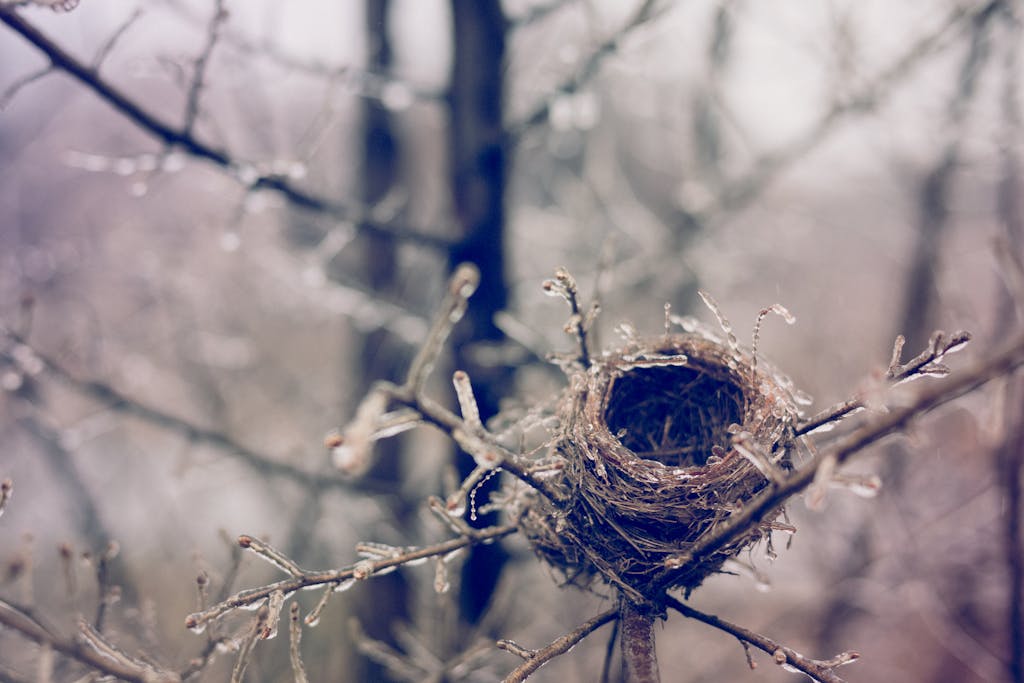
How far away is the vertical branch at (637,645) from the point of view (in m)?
1.44

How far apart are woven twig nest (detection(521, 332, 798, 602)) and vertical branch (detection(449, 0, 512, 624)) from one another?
1312mm

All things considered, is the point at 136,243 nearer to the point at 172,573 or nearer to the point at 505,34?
the point at 172,573

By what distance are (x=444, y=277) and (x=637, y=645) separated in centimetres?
224

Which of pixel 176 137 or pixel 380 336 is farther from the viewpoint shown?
pixel 380 336

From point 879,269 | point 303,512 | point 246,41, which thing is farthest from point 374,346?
point 879,269

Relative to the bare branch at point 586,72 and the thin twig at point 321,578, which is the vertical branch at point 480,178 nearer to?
the bare branch at point 586,72

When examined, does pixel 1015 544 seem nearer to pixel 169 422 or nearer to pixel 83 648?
pixel 83 648

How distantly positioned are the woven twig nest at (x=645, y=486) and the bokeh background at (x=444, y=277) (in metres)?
0.15

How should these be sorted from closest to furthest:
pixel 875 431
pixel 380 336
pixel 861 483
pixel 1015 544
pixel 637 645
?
pixel 875 431, pixel 861 483, pixel 637 645, pixel 1015 544, pixel 380 336

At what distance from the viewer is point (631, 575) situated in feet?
5.09

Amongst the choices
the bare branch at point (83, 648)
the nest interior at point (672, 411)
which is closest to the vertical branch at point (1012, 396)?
the nest interior at point (672, 411)

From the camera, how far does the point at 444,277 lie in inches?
130

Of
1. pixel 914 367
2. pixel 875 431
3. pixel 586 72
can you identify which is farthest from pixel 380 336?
pixel 875 431

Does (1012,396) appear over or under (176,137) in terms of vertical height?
over
